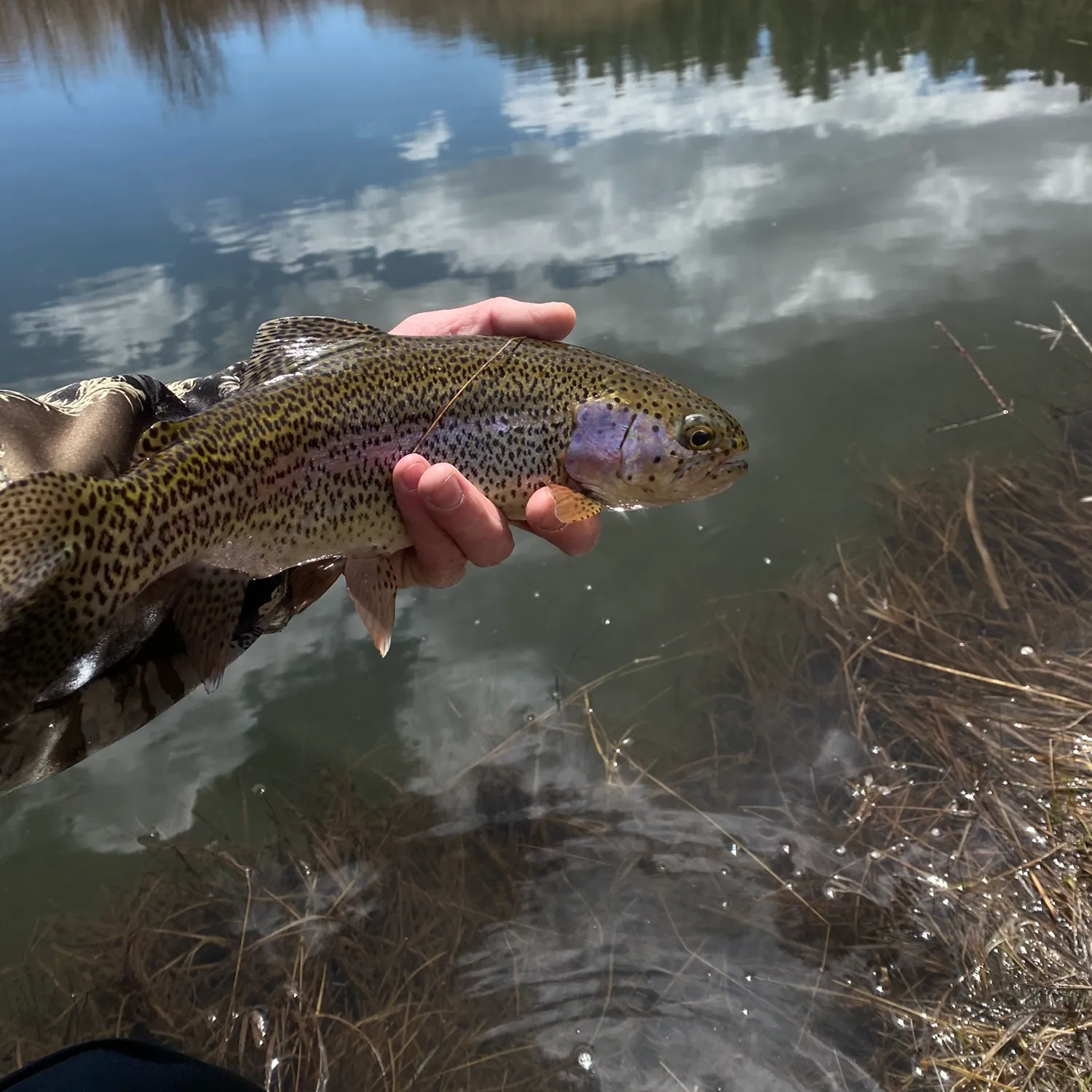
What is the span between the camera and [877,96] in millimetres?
17406

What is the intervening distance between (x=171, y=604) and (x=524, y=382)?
5.28ft

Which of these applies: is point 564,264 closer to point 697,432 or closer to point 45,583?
point 697,432

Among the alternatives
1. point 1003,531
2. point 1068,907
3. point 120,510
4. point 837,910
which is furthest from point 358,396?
point 1003,531

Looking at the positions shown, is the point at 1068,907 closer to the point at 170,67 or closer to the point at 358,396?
the point at 358,396

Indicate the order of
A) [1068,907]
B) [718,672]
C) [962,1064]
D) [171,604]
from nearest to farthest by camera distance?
1. [171,604]
2. [962,1064]
3. [1068,907]
4. [718,672]

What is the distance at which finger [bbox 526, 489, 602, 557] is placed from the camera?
3432 mm

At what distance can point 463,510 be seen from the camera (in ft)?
10.6

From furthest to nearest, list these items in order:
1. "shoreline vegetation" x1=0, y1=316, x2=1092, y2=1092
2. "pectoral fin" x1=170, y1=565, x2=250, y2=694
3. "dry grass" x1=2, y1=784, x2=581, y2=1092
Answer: "dry grass" x1=2, y1=784, x2=581, y2=1092, "shoreline vegetation" x1=0, y1=316, x2=1092, y2=1092, "pectoral fin" x1=170, y1=565, x2=250, y2=694

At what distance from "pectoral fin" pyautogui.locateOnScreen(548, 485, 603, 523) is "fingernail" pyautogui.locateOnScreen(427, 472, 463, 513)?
1.41ft

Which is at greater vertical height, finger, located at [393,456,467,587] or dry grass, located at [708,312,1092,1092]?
finger, located at [393,456,467,587]

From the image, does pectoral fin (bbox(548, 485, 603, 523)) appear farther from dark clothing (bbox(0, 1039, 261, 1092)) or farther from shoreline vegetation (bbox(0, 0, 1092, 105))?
shoreline vegetation (bbox(0, 0, 1092, 105))

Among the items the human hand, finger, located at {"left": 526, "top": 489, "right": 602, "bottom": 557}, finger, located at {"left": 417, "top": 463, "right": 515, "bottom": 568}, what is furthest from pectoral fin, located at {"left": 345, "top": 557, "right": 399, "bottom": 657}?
finger, located at {"left": 526, "top": 489, "right": 602, "bottom": 557}

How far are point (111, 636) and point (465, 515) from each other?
4.33ft

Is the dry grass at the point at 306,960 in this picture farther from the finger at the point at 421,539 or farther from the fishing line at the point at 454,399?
the fishing line at the point at 454,399
